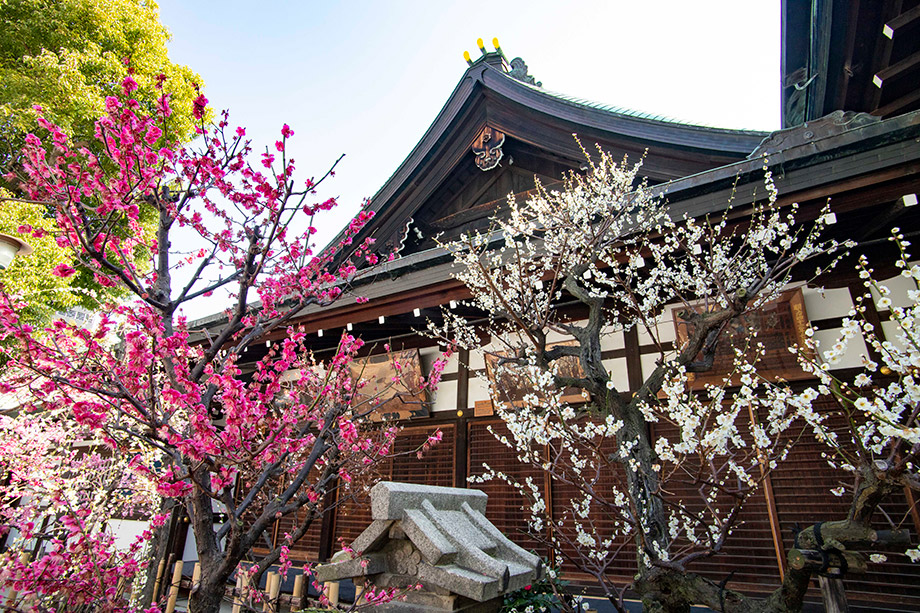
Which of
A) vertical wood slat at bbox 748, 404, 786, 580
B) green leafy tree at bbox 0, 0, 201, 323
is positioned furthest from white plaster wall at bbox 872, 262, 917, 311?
green leafy tree at bbox 0, 0, 201, 323

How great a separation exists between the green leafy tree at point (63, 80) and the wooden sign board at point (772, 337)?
8.91 metres

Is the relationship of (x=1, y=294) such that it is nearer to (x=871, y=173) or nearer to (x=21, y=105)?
(x=871, y=173)

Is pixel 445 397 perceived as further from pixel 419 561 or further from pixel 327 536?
pixel 419 561

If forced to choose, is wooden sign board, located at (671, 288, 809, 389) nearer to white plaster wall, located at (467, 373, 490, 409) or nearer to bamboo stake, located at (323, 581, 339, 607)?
white plaster wall, located at (467, 373, 490, 409)

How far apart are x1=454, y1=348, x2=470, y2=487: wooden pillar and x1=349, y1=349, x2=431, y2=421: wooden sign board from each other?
61cm

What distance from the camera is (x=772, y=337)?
5.75 metres

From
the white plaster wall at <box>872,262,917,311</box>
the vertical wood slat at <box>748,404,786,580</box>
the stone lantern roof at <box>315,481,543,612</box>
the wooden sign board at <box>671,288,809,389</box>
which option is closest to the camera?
the stone lantern roof at <box>315,481,543,612</box>

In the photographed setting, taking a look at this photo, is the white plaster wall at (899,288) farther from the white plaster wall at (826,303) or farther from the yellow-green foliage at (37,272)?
the yellow-green foliage at (37,272)

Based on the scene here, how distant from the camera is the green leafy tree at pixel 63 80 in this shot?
7.76 m

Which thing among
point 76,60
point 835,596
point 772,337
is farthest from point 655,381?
point 76,60

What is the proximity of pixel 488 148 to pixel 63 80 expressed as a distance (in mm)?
7918

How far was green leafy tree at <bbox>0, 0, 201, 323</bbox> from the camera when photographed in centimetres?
776

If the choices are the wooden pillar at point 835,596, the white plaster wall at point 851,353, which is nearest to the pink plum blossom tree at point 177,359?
the wooden pillar at point 835,596

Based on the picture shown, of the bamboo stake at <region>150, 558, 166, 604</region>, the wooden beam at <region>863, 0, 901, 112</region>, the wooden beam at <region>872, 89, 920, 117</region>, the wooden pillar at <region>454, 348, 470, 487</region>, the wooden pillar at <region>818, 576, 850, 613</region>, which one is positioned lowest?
the bamboo stake at <region>150, 558, 166, 604</region>
